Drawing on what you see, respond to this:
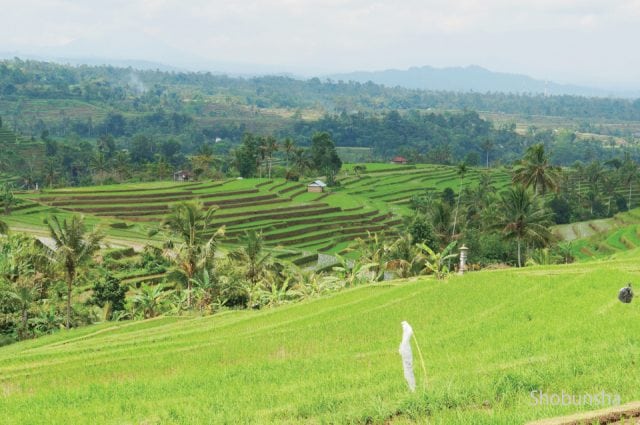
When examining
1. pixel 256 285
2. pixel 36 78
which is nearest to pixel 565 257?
pixel 256 285

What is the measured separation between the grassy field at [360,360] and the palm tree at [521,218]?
10.6 metres

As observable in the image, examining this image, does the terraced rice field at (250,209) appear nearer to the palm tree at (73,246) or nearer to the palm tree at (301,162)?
the palm tree at (301,162)

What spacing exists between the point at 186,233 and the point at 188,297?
6.89 feet

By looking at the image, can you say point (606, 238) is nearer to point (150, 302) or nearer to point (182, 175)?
point (150, 302)

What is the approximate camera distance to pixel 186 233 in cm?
2208

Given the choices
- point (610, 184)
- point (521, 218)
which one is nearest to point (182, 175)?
point (610, 184)

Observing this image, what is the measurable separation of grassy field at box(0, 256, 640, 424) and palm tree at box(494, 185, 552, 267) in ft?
34.9

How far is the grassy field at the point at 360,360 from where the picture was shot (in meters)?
7.30

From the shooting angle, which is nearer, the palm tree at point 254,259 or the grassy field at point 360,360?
the grassy field at point 360,360

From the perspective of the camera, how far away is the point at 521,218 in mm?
28375

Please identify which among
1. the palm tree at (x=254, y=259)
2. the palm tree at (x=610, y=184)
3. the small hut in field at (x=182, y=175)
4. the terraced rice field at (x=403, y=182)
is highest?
the palm tree at (x=254, y=259)

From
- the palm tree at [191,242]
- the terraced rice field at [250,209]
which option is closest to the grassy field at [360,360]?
the palm tree at [191,242]

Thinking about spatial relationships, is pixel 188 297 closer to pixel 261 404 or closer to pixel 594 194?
pixel 261 404

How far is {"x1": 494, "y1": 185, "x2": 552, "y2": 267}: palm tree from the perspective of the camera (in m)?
28.2
